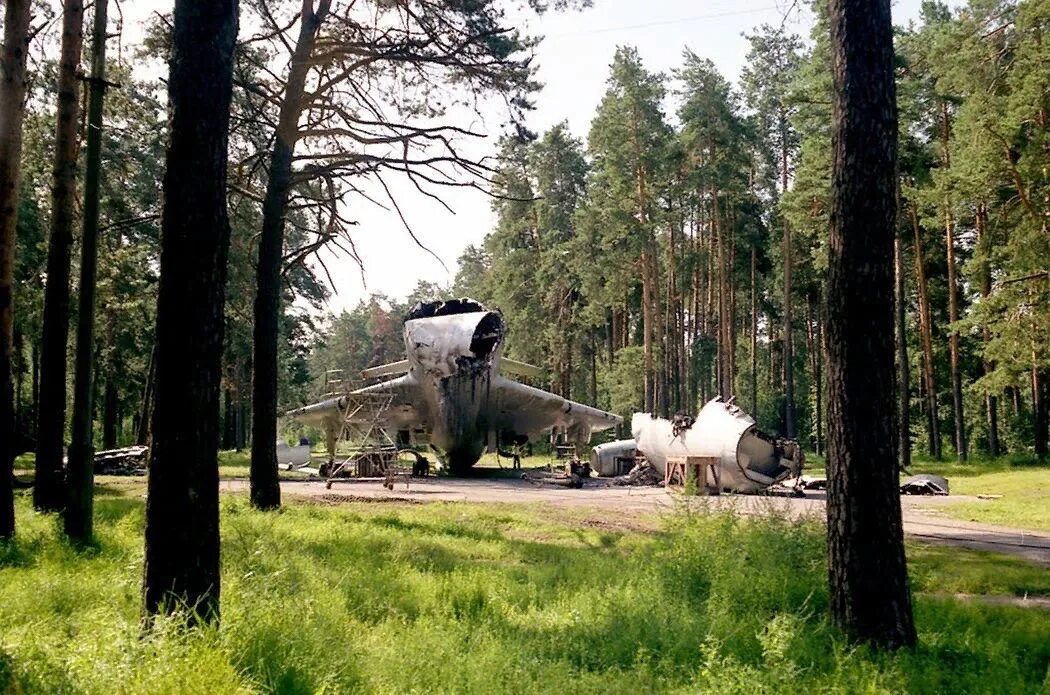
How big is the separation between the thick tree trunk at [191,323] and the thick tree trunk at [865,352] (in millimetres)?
4242

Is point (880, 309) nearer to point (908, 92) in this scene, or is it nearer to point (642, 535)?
point (642, 535)

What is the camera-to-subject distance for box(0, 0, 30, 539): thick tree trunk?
9.01 metres

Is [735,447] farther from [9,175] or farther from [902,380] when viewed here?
[902,380]

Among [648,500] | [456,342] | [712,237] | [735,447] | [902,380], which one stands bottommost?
[648,500]

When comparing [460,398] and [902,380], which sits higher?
[902,380]

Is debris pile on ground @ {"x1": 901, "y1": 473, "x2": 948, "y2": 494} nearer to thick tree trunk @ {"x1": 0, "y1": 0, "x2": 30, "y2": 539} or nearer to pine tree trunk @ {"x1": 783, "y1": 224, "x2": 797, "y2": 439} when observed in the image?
pine tree trunk @ {"x1": 783, "y1": 224, "x2": 797, "y2": 439}

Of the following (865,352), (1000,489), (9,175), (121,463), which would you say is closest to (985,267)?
(1000,489)

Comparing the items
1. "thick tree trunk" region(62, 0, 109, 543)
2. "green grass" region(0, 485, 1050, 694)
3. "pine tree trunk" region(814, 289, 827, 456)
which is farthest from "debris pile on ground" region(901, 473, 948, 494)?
"pine tree trunk" region(814, 289, 827, 456)

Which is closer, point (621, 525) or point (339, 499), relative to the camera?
point (621, 525)

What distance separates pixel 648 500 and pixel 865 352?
1226 centimetres

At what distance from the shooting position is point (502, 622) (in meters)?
5.79

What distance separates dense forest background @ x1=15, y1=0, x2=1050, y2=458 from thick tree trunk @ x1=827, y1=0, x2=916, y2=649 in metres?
6.38

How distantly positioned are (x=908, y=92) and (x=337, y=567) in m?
27.6

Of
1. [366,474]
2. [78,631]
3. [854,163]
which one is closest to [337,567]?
[78,631]
